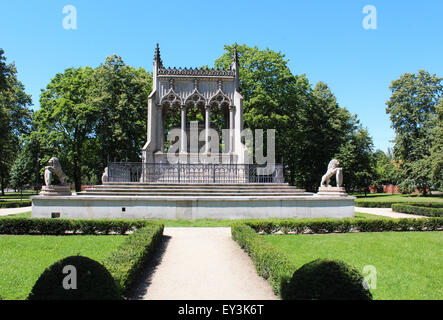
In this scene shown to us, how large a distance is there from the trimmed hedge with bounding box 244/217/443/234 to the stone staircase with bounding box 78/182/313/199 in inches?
140

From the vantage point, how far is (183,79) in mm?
23250

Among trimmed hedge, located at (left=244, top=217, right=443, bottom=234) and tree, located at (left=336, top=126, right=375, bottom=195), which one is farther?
tree, located at (left=336, top=126, right=375, bottom=195)

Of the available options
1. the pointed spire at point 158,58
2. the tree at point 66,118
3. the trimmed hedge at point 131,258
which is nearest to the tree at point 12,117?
the tree at point 66,118

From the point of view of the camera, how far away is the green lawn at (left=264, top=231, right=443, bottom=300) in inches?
262

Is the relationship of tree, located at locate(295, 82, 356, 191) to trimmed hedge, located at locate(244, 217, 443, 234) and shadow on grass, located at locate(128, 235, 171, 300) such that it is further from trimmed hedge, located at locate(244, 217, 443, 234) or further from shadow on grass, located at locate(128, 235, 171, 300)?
shadow on grass, located at locate(128, 235, 171, 300)

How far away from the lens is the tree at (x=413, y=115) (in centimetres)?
4525

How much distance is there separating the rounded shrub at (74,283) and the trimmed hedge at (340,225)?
30.3ft

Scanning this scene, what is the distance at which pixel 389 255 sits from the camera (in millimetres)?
9586

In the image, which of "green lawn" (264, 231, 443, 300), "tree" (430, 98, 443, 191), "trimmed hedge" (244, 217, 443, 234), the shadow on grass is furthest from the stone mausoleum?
"tree" (430, 98, 443, 191)

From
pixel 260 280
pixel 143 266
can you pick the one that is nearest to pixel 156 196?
pixel 143 266

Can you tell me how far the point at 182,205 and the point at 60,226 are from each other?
19.3 feet

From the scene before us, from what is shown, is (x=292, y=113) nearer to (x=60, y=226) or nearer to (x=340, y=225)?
(x=340, y=225)

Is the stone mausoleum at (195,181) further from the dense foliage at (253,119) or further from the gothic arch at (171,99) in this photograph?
the dense foliage at (253,119)

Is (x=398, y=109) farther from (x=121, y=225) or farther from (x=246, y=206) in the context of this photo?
(x=121, y=225)
